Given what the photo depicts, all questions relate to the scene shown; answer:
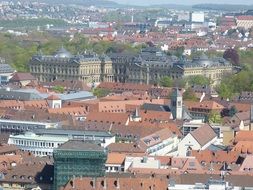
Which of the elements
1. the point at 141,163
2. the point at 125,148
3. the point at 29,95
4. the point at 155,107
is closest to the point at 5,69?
the point at 29,95

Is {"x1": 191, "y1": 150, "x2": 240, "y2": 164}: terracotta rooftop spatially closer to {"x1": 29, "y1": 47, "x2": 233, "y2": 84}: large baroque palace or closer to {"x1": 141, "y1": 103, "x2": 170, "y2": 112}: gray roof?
{"x1": 141, "y1": 103, "x2": 170, "y2": 112}: gray roof

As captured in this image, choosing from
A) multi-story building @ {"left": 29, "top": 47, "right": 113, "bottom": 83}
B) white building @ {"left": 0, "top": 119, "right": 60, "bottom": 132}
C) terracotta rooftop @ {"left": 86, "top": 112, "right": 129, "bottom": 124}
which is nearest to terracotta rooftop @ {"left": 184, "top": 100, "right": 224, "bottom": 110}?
terracotta rooftop @ {"left": 86, "top": 112, "right": 129, "bottom": 124}

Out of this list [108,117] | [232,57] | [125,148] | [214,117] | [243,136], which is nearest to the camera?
[125,148]

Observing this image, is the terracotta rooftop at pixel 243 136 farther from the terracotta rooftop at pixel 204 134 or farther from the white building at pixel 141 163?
the white building at pixel 141 163

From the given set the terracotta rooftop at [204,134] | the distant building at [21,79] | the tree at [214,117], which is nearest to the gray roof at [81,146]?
the terracotta rooftop at [204,134]

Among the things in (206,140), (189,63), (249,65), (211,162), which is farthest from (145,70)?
(211,162)

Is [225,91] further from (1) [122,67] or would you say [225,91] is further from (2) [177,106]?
(1) [122,67]
